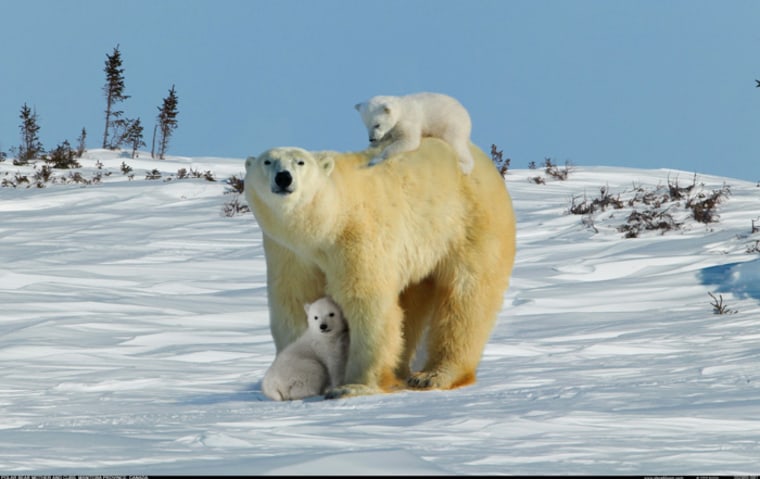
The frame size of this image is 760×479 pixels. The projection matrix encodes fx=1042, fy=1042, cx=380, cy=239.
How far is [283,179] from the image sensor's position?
4848 mm

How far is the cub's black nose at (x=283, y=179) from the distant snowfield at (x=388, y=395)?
1051mm

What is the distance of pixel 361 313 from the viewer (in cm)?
525

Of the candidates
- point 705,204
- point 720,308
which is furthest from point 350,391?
point 705,204

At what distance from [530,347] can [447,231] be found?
1527 mm

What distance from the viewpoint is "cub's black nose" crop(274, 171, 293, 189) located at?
15.9ft

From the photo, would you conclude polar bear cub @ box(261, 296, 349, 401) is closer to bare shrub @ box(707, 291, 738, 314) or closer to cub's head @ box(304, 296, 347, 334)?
cub's head @ box(304, 296, 347, 334)

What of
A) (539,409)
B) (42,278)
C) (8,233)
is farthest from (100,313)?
(8,233)

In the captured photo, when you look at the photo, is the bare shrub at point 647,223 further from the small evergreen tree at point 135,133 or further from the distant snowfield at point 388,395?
the small evergreen tree at point 135,133

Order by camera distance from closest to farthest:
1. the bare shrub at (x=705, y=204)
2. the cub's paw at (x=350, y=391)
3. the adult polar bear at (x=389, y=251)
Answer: the adult polar bear at (x=389, y=251) → the cub's paw at (x=350, y=391) → the bare shrub at (x=705, y=204)

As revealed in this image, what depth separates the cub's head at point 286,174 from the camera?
4.86m

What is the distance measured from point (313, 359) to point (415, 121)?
1.45m

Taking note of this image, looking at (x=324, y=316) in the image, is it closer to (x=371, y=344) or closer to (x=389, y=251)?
(x=371, y=344)

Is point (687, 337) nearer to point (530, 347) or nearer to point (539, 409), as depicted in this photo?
point (530, 347)

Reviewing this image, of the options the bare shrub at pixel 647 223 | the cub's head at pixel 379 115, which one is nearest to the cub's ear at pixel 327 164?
the cub's head at pixel 379 115
